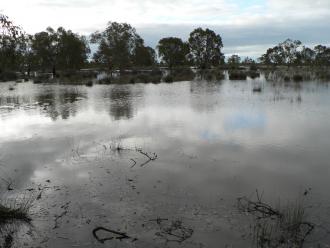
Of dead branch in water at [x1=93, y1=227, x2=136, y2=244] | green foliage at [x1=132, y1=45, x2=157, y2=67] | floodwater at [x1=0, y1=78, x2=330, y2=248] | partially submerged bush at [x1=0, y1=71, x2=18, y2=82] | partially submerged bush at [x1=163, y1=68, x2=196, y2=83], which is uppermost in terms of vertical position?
green foliage at [x1=132, y1=45, x2=157, y2=67]

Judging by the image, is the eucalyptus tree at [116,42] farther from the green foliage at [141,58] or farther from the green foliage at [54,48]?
the green foliage at [141,58]

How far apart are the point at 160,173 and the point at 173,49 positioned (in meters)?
102

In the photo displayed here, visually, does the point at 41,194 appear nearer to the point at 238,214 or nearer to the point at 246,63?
the point at 238,214

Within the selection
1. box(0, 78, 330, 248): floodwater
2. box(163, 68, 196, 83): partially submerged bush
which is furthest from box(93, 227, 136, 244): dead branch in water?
box(163, 68, 196, 83): partially submerged bush

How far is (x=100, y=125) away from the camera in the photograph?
18156 mm

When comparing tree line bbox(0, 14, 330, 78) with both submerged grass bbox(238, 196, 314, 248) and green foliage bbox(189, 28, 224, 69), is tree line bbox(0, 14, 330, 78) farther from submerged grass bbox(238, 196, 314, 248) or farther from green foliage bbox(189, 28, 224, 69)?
submerged grass bbox(238, 196, 314, 248)

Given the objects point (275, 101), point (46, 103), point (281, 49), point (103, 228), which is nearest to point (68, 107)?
point (46, 103)

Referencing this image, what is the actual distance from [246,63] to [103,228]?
14255 centimetres

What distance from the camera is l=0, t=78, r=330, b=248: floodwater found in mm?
6957

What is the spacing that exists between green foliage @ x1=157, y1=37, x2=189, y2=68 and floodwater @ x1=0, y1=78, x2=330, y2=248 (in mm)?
91203

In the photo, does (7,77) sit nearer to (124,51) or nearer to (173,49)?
(124,51)

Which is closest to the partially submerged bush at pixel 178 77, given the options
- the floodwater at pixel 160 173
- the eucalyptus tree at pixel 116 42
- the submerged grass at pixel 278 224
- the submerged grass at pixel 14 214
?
the eucalyptus tree at pixel 116 42

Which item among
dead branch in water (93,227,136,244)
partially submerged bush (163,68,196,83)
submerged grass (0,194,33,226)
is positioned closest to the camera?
dead branch in water (93,227,136,244)

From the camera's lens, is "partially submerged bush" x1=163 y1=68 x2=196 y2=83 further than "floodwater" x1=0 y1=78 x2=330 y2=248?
Yes
